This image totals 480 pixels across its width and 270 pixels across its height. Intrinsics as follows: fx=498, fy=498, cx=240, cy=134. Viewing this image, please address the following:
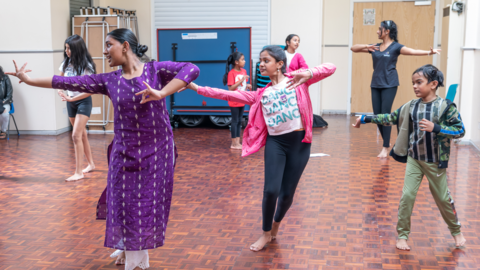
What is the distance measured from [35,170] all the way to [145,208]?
4059 millimetres

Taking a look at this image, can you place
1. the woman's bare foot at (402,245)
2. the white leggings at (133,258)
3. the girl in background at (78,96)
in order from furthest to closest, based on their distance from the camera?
1. the girl in background at (78,96)
2. the woman's bare foot at (402,245)
3. the white leggings at (133,258)

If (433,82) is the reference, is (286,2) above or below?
above

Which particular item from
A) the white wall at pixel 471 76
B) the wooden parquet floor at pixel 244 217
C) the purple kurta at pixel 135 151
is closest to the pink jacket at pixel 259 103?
the purple kurta at pixel 135 151

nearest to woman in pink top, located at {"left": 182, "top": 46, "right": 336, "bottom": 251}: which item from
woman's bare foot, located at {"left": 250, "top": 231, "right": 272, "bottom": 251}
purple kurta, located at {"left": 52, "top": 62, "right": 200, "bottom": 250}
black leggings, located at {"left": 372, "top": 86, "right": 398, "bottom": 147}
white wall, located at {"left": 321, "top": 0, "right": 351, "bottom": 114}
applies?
woman's bare foot, located at {"left": 250, "top": 231, "right": 272, "bottom": 251}

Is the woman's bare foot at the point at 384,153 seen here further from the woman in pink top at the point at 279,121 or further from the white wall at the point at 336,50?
the white wall at the point at 336,50

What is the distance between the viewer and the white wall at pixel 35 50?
9.06 m

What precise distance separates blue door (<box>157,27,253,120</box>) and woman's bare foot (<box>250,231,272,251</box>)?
6.46 m

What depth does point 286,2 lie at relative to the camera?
1055 centimetres

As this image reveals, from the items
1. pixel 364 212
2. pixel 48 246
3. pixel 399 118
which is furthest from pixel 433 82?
pixel 48 246

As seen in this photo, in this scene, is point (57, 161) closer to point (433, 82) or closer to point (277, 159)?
point (277, 159)

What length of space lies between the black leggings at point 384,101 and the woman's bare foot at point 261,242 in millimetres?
3826

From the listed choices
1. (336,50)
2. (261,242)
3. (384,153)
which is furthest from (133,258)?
(336,50)

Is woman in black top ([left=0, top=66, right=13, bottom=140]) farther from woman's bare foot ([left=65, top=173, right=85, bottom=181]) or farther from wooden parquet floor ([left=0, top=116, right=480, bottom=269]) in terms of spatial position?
woman's bare foot ([left=65, top=173, right=85, bottom=181])

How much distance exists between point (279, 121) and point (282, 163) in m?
0.30
